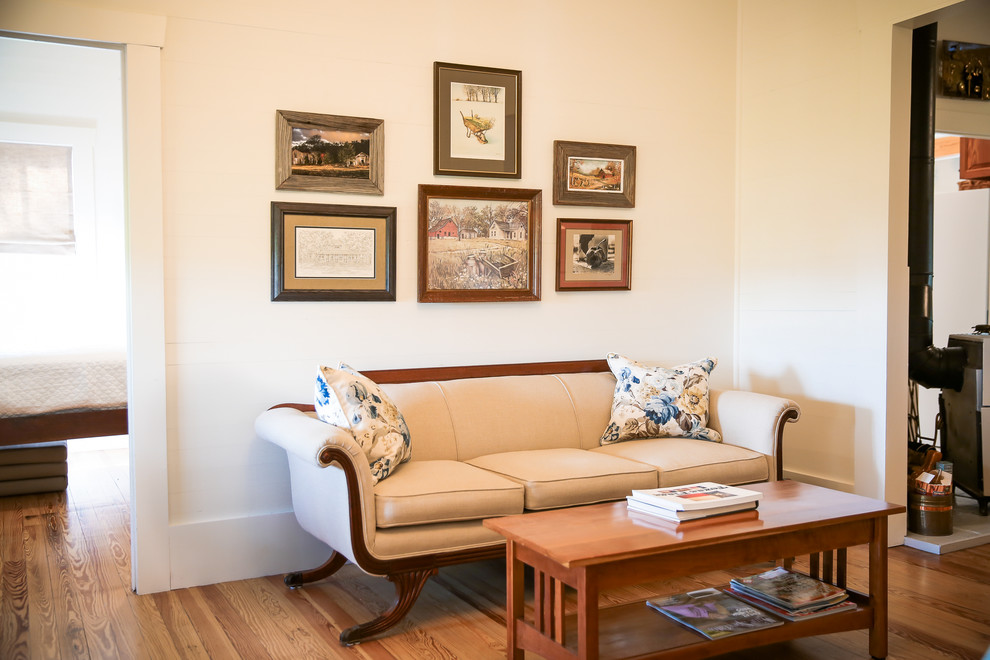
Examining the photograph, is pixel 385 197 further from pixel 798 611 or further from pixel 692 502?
pixel 798 611

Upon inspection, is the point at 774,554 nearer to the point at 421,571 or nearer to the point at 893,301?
the point at 421,571

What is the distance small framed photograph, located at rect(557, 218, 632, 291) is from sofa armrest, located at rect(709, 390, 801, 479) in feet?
2.64

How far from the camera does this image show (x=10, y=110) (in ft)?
20.3

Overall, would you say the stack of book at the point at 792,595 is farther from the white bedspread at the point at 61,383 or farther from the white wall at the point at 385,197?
the white bedspread at the point at 61,383

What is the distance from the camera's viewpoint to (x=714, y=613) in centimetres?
261

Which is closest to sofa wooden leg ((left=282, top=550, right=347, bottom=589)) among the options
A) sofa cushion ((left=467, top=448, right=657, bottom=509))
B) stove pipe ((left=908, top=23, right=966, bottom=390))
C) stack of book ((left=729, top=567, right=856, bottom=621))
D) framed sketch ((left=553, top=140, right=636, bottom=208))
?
sofa cushion ((left=467, top=448, right=657, bottom=509))

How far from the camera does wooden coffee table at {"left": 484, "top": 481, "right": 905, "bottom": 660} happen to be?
7.42 ft

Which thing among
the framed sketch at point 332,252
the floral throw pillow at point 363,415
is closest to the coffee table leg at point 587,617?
the floral throw pillow at point 363,415

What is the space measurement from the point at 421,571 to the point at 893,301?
248 cm

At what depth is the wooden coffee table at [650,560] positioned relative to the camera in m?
2.26

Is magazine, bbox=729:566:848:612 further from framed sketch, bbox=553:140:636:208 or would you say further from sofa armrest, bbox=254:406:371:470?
framed sketch, bbox=553:140:636:208

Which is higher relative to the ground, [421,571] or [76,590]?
[421,571]

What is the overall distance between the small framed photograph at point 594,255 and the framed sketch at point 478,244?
0.57 feet

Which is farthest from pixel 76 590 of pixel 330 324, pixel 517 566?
pixel 517 566
